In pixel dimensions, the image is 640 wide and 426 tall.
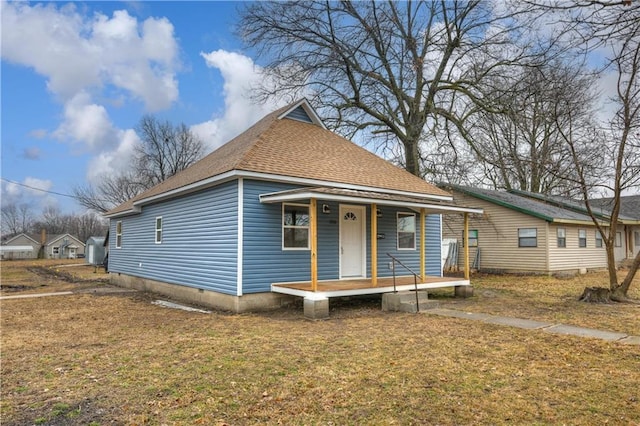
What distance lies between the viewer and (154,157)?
44875 mm

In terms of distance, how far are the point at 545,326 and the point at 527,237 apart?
12.8 metres

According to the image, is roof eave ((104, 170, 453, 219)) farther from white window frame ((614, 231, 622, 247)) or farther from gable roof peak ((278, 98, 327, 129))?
white window frame ((614, 231, 622, 247))

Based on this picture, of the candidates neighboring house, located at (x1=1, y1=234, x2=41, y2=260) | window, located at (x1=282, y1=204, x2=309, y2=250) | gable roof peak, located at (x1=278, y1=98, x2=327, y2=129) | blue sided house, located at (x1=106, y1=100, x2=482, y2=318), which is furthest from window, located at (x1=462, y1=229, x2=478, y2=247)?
neighboring house, located at (x1=1, y1=234, x2=41, y2=260)

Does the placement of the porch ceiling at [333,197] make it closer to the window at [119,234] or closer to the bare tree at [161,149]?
the window at [119,234]

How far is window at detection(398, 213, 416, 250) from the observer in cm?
1305

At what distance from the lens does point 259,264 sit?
9953 mm

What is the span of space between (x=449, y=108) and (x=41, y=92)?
1725 centimetres

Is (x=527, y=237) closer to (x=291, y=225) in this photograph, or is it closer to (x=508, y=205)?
(x=508, y=205)

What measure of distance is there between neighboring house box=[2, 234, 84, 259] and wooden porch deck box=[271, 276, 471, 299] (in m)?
63.5

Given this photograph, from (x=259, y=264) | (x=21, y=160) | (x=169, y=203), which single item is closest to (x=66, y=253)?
(x=21, y=160)

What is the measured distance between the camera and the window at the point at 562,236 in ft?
63.5

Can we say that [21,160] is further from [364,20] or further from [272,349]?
[272,349]

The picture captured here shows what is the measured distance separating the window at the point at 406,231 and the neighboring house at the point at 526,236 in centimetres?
823

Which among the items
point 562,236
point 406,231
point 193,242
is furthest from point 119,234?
point 562,236
